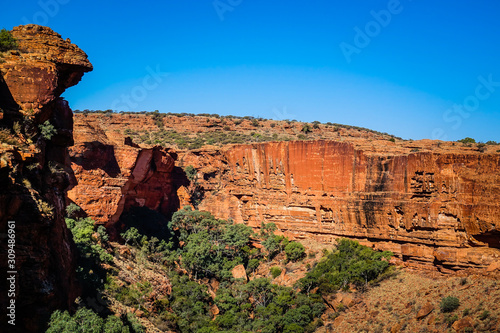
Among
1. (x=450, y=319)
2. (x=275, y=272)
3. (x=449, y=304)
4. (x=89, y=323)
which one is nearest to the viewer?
(x=89, y=323)

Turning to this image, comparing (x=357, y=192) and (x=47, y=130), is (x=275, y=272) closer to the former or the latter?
(x=357, y=192)

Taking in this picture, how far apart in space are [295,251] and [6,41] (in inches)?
1072

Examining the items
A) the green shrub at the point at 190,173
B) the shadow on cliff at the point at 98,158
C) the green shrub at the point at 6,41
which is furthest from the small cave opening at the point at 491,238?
the green shrub at the point at 6,41

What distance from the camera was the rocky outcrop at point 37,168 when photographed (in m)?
17.5

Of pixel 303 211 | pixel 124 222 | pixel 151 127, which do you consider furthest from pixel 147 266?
pixel 151 127

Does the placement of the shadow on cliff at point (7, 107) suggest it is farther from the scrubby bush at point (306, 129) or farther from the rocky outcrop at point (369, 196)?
the scrubby bush at point (306, 129)

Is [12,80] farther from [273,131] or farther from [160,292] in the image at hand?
[273,131]

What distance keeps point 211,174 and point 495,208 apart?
2845cm

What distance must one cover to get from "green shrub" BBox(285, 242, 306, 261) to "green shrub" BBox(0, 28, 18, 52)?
26.7m

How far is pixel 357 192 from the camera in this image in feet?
127

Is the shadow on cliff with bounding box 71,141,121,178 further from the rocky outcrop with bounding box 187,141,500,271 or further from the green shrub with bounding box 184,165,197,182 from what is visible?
the rocky outcrop with bounding box 187,141,500,271

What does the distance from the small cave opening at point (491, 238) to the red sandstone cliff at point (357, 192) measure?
0.19ft

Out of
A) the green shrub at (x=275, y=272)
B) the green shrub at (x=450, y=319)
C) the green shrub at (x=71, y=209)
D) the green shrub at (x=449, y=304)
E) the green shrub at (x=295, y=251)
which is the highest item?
the green shrub at (x=71, y=209)

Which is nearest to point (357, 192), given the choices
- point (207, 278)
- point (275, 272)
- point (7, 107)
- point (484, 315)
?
point (275, 272)
